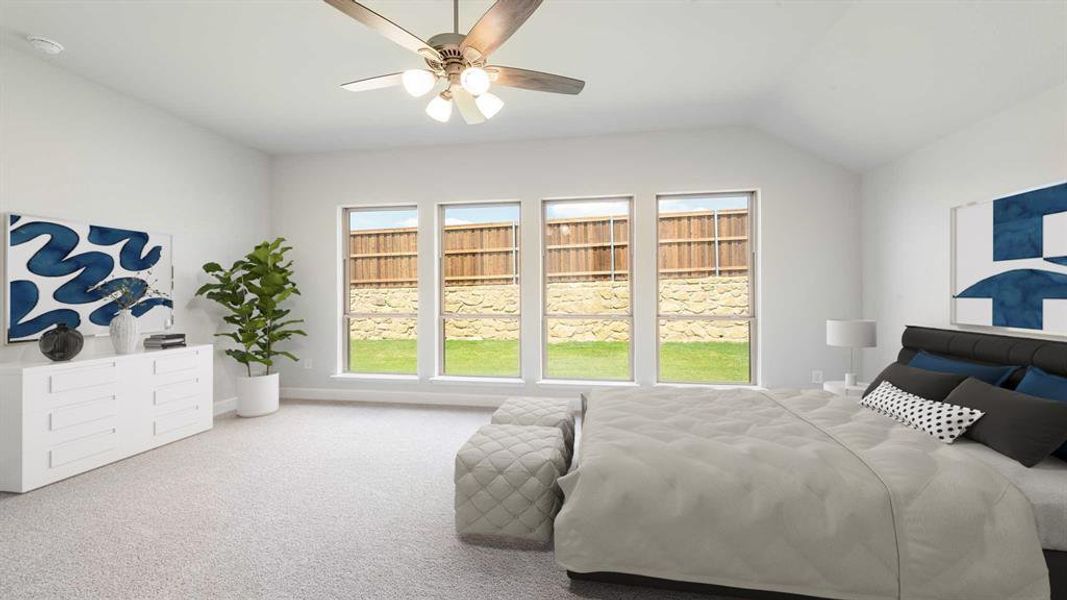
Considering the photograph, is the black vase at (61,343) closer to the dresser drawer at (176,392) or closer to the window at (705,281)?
the dresser drawer at (176,392)

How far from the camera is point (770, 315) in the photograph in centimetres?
455

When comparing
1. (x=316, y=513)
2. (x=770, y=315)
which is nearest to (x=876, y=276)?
(x=770, y=315)

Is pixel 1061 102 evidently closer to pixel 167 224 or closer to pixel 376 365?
pixel 376 365

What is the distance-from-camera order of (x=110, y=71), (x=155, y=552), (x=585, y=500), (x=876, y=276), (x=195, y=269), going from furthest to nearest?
1. (x=195, y=269)
2. (x=876, y=276)
3. (x=110, y=71)
4. (x=155, y=552)
5. (x=585, y=500)

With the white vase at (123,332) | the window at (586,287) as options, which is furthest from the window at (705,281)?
the white vase at (123,332)

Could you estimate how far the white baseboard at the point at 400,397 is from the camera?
16.2 ft

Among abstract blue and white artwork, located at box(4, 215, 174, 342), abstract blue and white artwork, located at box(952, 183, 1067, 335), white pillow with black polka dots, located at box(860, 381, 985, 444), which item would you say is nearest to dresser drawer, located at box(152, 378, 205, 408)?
abstract blue and white artwork, located at box(4, 215, 174, 342)

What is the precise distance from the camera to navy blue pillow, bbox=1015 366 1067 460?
6.91ft

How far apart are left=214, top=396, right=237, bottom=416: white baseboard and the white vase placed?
1326 millimetres

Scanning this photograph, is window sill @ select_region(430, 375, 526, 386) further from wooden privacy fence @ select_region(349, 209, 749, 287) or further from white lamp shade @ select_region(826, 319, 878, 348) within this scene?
white lamp shade @ select_region(826, 319, 878, 348)

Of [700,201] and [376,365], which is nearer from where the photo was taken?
[700,201]

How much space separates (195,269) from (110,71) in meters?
1.81

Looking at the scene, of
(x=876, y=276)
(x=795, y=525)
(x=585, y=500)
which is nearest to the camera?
(x=795, y=525)

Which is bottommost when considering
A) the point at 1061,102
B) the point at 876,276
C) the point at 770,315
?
the point at 770,315
